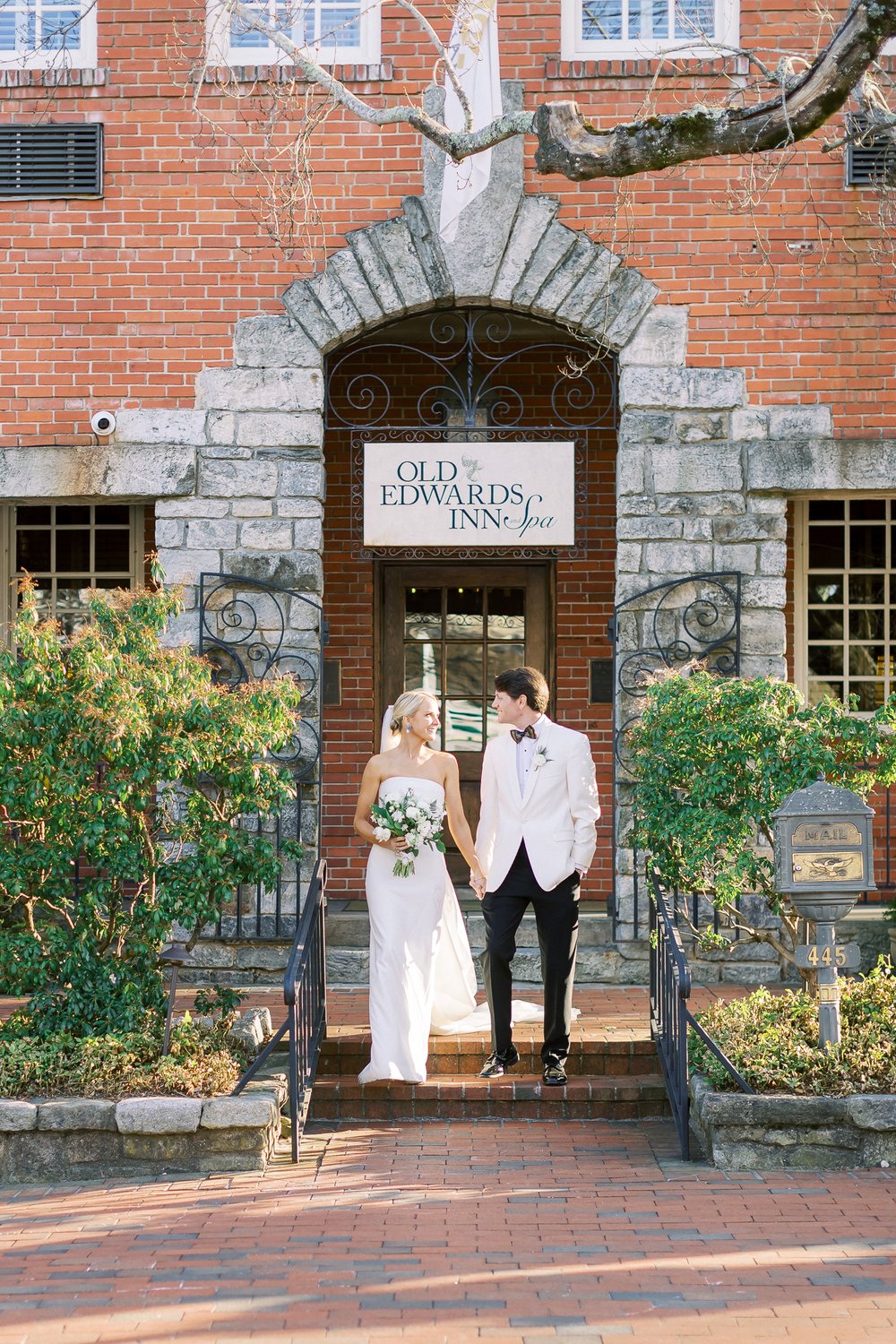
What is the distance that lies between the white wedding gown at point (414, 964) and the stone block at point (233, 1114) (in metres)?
0.95

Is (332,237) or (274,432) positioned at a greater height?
(332,237)

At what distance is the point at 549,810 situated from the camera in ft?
22.9

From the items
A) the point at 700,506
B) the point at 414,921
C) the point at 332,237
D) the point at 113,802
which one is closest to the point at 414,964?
the point at 414,921

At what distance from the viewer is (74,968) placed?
21.8 ft

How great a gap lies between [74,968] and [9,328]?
14.3 feet

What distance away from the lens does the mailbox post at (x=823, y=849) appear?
6160 millimetres

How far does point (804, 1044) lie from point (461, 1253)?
6.62 ft

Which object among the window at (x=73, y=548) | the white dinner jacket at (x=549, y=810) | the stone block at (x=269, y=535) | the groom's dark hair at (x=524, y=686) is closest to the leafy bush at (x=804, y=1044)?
the white dinner jacket at (x=549, y=810)

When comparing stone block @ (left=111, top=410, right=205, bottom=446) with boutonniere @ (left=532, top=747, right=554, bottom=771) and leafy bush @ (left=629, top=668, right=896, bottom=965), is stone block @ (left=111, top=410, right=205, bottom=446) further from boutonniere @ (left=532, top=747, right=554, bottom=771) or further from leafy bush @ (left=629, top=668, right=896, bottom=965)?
leafy bush @ (left=629, top=668, right=896, bottom=965)

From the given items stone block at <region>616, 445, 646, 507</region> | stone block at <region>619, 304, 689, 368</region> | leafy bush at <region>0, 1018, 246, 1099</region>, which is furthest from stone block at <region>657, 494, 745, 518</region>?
leafy bush at <region>0, 1018, 246, 1099</region>

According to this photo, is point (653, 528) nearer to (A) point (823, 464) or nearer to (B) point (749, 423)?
(B) point (749, 423)

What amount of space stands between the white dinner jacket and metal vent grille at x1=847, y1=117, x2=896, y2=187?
165 inches

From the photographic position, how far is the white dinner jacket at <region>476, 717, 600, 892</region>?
695 cm

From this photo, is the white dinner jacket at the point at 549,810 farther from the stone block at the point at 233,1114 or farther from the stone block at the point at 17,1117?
the stone block at the point at 17,1117
